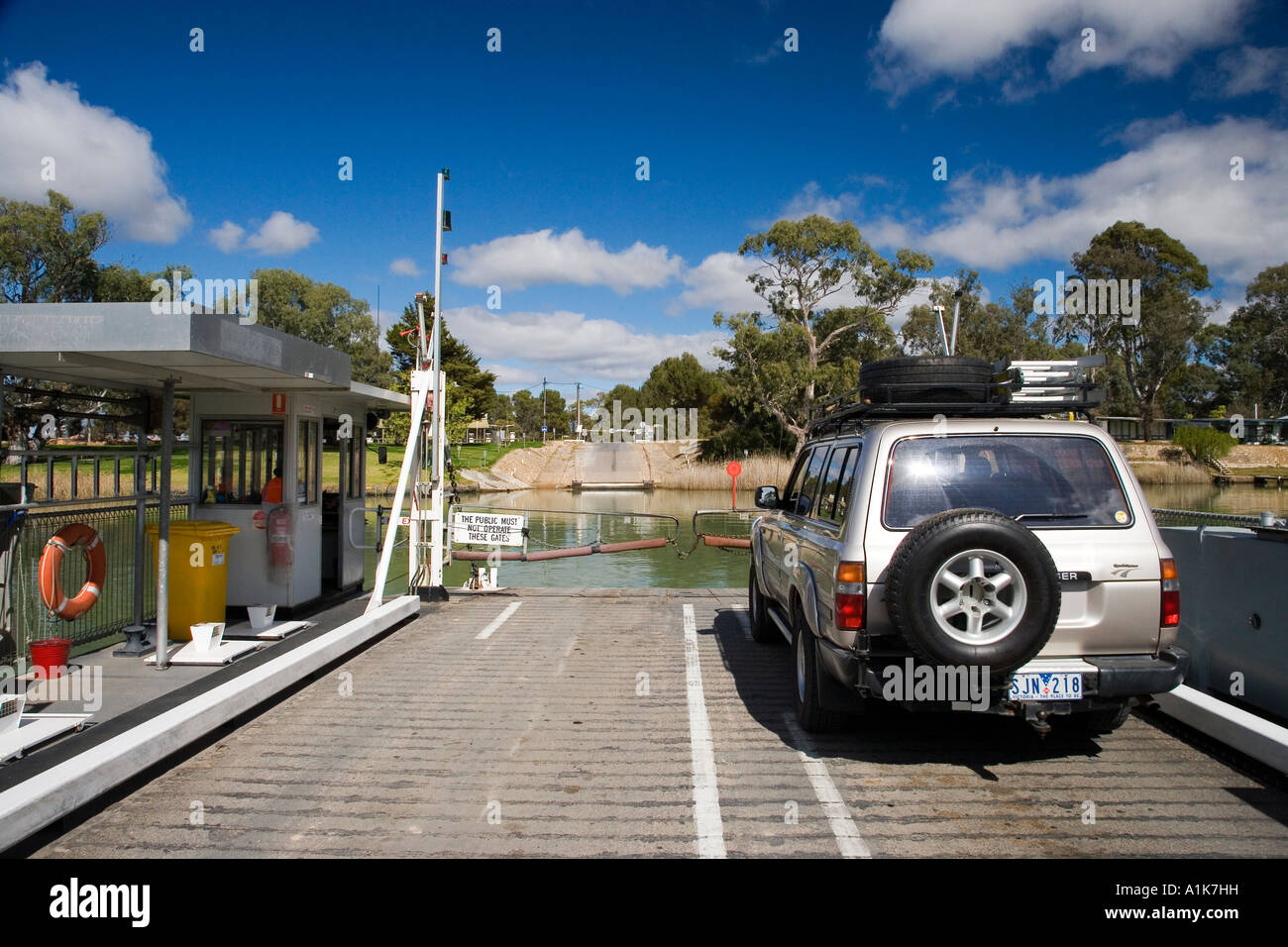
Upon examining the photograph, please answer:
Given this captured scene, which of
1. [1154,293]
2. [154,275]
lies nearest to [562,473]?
[154,275]

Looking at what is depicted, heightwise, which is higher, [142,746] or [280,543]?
[280,543]

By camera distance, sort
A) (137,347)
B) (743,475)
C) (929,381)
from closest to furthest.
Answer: (137,347)
(929,381)
(743,475)

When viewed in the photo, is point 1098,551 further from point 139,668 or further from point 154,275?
point 154,275

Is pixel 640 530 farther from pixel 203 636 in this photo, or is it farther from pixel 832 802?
pixel 832 802

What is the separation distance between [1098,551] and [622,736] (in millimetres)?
2986

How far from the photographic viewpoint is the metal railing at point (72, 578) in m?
5.52

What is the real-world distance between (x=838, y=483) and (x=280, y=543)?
5904mm

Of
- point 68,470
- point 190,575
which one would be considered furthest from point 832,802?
point 68,470

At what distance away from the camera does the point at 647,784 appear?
450cm

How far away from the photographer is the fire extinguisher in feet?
27.5

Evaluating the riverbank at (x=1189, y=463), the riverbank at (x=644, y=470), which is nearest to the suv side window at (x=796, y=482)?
the riverbank at (x=644, y=470)

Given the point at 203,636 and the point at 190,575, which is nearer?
the point at 203,636

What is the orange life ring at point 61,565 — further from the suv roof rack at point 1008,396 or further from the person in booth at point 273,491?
the suv roof rack at point 1008,396

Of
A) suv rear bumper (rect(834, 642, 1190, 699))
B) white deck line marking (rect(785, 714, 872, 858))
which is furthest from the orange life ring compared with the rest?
suv rear bumper (rect(834, 642, 1190, 699))
